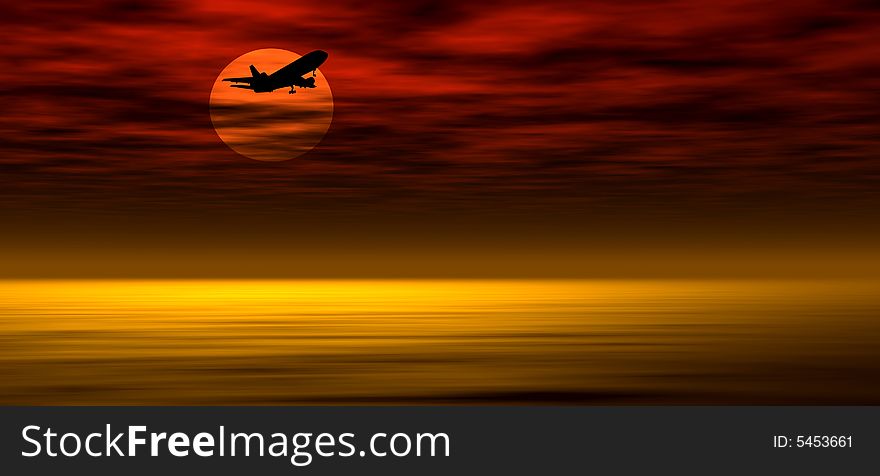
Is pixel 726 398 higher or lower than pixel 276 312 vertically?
lower

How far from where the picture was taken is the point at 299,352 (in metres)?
12.4

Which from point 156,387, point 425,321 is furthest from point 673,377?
point 425,321

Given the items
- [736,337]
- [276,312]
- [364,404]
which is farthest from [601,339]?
[276,312]

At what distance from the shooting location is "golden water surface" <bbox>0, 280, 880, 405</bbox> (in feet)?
30.4

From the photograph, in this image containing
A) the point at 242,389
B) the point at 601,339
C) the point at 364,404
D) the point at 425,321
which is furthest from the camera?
the point at 425,321

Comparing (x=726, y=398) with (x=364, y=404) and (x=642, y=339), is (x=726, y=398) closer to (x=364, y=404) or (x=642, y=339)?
(x=364, y=404)

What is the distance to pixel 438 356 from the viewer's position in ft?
39.5

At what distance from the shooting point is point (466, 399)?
902 cm

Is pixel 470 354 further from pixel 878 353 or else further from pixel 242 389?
pixel 878 353

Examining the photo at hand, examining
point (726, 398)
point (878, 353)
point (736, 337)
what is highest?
point (736, 337)

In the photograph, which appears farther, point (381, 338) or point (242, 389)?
point (381, 338)

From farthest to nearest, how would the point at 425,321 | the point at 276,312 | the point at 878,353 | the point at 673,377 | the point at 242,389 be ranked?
the point at 276,312
the point at 425,321
the point at 878,353
the point at 673,377
the point at 242,389

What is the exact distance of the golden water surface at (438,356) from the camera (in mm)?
9273

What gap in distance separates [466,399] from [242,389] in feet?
6.68
